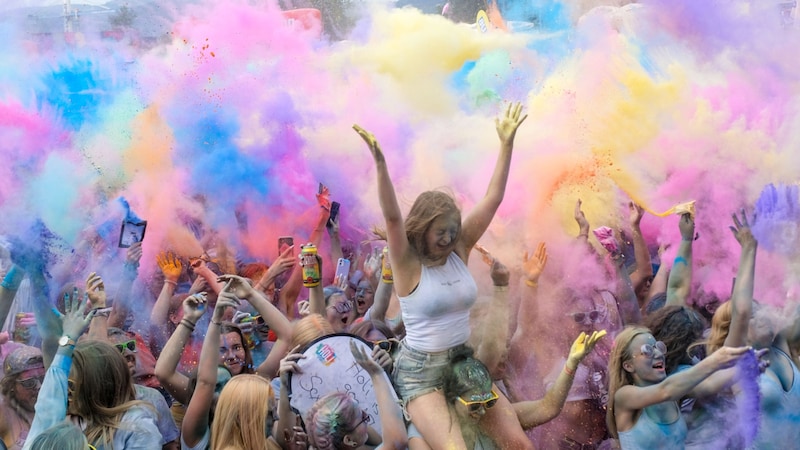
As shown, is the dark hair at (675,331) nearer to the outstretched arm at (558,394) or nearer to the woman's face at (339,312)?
the outstretched arm at (558,394)

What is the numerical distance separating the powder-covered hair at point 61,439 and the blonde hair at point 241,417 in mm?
536

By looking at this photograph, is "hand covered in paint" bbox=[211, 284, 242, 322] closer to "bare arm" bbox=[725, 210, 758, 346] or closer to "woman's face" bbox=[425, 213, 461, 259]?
"woman's face" bbox=[425, 213, 461, 259]

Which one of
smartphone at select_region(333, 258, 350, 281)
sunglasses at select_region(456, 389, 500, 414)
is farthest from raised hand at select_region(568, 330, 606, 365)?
smartphone at select_region(333, 258, 350, 281)

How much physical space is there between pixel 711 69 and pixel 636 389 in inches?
70.0

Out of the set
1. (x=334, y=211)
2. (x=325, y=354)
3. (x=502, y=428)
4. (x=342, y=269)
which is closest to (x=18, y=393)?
(x=325, y=354)

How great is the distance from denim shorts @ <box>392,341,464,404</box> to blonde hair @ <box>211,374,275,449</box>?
2.04 ft

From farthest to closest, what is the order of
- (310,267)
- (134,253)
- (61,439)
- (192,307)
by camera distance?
(134,253) < (310,267) < (192,307) < (61,439)

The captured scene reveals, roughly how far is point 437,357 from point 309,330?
26.6 inches

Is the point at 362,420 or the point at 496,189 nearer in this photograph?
the point at 362,420

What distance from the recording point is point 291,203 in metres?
5.25

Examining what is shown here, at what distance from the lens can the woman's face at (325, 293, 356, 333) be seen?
15.3ft

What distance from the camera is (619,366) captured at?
149 inches

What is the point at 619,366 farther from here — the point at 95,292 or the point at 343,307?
the point at 95,292

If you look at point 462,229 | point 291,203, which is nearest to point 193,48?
point 291,203
